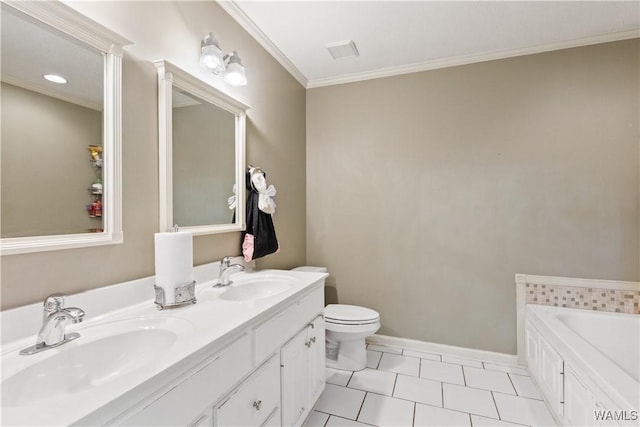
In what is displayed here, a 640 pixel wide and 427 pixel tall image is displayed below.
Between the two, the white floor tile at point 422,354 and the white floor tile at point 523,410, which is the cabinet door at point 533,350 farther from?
the white floor tile at point 422,354

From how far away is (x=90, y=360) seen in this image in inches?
37.0

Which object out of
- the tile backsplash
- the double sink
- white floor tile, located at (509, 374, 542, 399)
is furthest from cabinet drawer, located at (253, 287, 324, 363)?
the tile backsplash

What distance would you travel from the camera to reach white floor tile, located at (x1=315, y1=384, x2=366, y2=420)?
1.90m

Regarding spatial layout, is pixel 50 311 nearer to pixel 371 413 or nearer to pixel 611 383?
pixel 371 413

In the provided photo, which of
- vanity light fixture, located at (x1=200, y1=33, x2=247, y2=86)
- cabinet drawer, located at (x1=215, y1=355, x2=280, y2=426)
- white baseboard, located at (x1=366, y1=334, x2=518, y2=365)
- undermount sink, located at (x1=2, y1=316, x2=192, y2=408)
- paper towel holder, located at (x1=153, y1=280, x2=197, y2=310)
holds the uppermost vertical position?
vanity light fixture, located at (x1=200, y1=33, x2=247, y2=86)

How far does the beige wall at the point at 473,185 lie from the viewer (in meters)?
2.24

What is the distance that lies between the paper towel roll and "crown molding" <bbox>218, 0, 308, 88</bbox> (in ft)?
4.75

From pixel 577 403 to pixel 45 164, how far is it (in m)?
2.49

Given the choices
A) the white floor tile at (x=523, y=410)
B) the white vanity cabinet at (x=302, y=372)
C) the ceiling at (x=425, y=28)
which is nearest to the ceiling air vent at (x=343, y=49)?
the ceiling at (x=425, y=28)

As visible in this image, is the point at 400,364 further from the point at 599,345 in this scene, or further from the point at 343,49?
the point at 343,49

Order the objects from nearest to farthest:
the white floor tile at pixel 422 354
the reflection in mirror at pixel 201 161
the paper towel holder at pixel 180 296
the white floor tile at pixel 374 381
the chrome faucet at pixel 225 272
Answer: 1. the paper towel holder at pixel 180 296
2. the reflection in mirror at pixel 201 161
3. the chrome faucet at pixel 225 272
4. the white floor tile at pixel 374 381
5. the white floor tile at pixel 422 354

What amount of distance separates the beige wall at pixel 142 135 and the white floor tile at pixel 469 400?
1556mm

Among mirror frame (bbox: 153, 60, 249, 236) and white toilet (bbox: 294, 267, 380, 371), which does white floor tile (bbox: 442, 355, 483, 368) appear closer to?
white toilet (bbox: 294, 267, 380, 371)

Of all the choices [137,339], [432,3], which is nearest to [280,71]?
[432,3]
